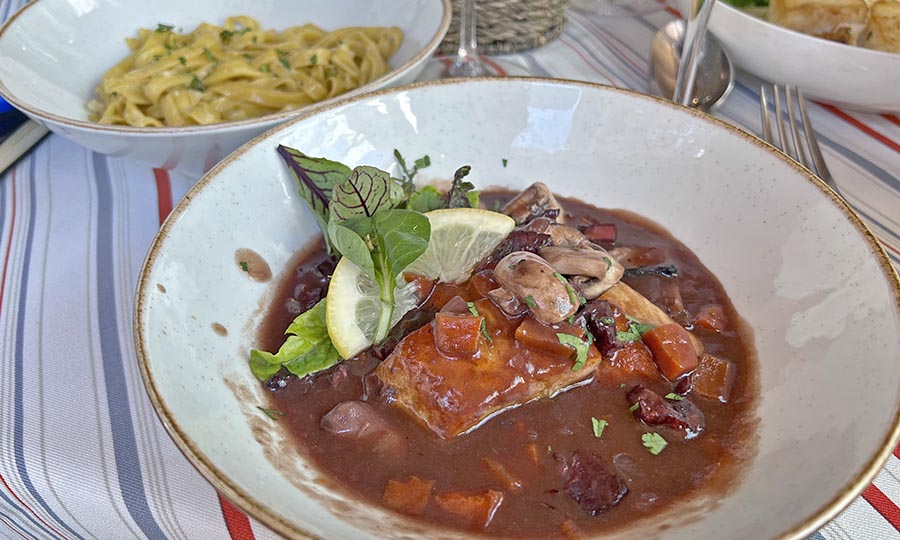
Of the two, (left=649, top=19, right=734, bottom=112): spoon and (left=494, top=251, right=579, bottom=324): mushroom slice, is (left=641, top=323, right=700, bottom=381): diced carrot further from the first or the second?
(left=649, top=19, right=734, bottom=112): spoon

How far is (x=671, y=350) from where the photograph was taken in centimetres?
249

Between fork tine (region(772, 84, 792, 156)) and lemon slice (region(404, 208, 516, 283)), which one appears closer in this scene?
lemon slice (region(404, 208, 516, 283))

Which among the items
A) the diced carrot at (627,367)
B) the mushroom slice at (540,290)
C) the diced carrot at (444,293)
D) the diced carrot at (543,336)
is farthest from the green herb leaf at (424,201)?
the diced carrot at (627,367)

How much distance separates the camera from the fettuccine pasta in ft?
12.4

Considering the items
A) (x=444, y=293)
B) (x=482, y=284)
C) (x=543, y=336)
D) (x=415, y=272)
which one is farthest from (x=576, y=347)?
(x=415, y=272)

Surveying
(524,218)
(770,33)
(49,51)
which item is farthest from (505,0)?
(49,51)

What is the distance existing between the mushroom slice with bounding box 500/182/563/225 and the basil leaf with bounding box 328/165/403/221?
596mm

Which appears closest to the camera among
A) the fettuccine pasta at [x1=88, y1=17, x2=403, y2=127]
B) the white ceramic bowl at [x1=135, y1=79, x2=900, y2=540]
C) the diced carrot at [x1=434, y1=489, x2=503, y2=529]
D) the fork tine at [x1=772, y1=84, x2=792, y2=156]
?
the white ceramic bowl at [x1=135, y1=79, x2=900, y2=540]

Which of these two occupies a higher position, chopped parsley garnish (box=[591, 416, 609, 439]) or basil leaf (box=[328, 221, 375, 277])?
basil leaf (box=[328, 221, 375, 277])

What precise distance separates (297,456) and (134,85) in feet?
8.47

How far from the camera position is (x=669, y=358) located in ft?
8.15

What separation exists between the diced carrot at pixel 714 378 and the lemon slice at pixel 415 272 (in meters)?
0.86

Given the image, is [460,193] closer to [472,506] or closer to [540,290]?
[540,290]

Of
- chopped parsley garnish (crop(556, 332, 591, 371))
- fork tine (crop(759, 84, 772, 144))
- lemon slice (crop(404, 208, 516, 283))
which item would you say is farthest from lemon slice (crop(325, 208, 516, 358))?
fork tine (crop(759, 84, 772, 144))
